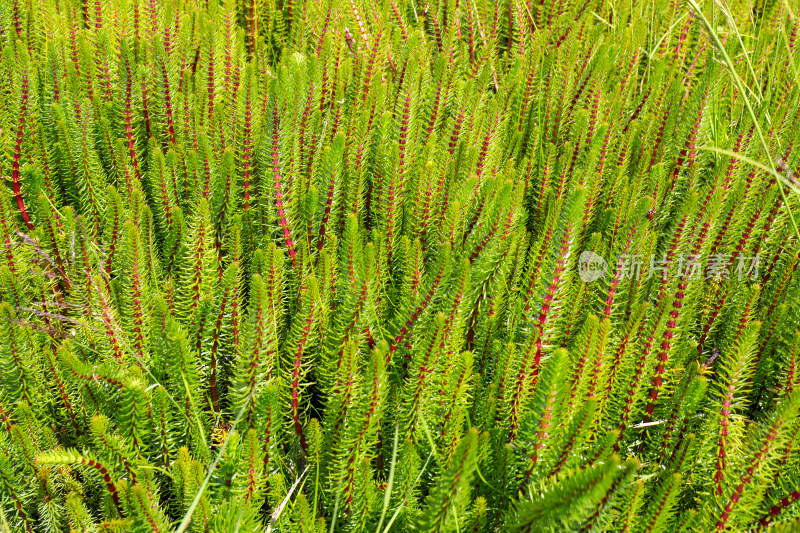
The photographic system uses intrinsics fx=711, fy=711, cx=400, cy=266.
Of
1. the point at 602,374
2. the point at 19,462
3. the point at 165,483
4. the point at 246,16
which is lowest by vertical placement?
the point at 165,483

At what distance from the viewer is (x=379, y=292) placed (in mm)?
2141

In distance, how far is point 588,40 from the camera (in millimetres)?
3172

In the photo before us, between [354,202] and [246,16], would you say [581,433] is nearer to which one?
[354,202]

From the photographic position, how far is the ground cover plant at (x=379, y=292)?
167 cm

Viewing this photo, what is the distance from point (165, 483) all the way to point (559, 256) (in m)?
1.24

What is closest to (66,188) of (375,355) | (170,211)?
(170,211)

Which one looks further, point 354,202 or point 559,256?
point 354,202

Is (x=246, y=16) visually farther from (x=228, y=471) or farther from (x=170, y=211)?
(x=228, y=471)

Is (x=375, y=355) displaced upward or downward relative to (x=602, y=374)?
upward

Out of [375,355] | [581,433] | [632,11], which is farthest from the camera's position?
[632,11]

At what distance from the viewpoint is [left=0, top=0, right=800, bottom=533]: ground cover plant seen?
167 centimetres

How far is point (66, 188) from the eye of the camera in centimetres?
252

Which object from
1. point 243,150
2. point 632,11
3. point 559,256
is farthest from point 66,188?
point 632,11

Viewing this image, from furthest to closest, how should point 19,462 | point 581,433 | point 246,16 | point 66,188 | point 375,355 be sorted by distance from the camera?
point 246,16 → point 66,188 → point 19,462 → point 375,355 → point 581,433
